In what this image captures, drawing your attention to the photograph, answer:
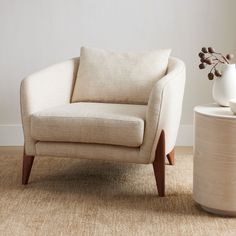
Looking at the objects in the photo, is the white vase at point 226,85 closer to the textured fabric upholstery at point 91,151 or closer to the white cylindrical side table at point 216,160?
the white cylindrical side table at point 216,160

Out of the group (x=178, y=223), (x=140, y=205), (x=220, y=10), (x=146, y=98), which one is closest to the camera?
(x=178, y=223)

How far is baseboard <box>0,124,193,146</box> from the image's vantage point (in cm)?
423

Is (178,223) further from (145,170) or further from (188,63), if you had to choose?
(188,63)

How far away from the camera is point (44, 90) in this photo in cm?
326

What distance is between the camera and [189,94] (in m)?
4.21

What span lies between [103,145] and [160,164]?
321mm

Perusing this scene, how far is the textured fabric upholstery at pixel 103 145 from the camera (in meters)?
2.88

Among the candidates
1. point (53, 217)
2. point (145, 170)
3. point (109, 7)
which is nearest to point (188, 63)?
point (109, 7)

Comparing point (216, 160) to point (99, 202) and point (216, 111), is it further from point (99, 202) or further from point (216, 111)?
point (99, 202)

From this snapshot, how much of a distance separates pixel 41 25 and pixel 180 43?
1.04 metres

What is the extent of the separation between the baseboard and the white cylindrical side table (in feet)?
4.99

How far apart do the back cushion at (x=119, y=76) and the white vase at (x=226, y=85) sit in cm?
66

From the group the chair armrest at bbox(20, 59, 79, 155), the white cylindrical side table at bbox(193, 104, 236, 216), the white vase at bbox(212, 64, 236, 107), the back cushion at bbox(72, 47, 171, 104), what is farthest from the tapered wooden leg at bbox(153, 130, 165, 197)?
the chair armrest at bbox(20, 59, 79, 155)

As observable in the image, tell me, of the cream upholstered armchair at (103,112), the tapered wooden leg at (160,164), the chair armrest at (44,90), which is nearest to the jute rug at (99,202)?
the tapered wooden leg at (160,164)
